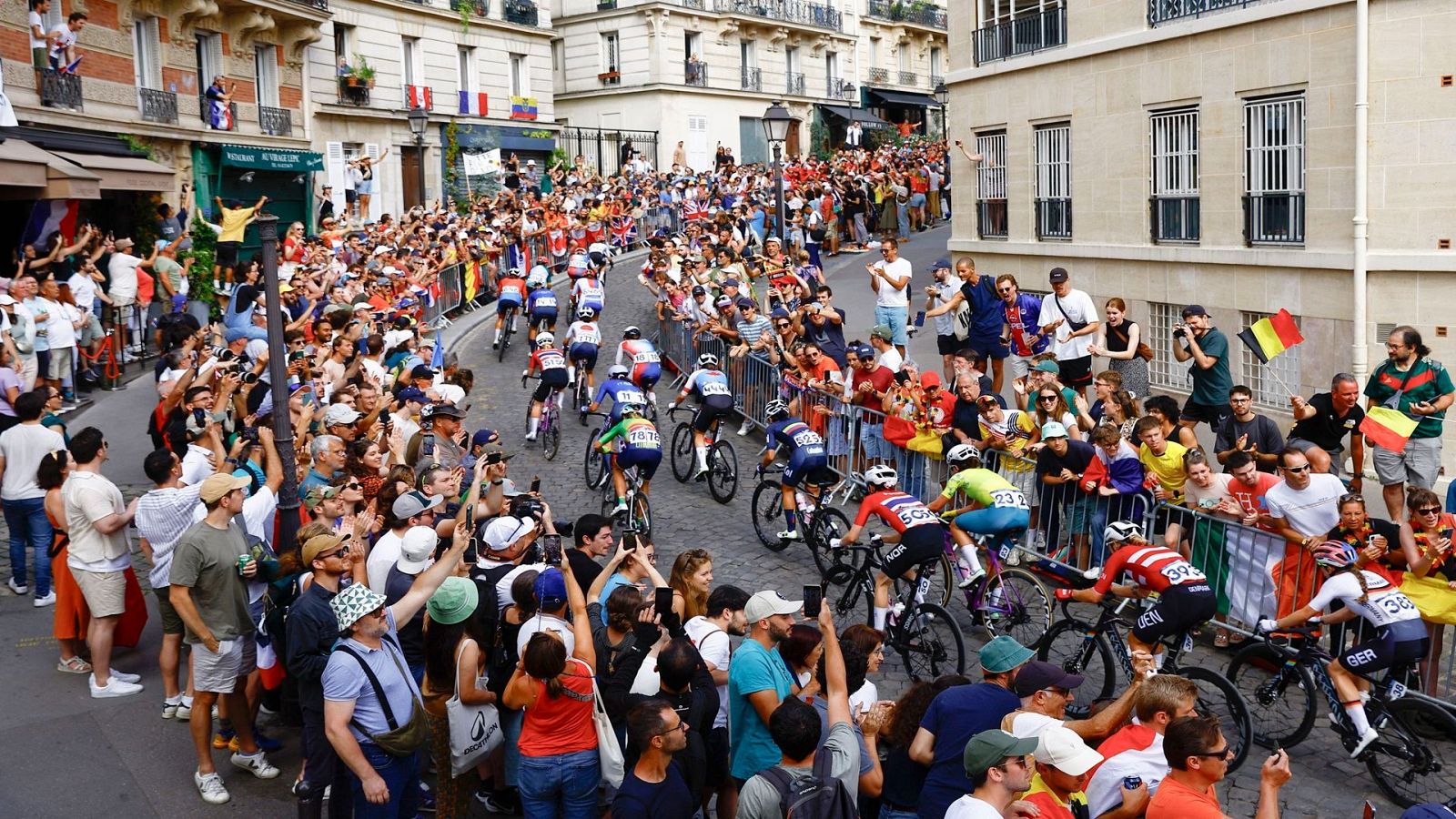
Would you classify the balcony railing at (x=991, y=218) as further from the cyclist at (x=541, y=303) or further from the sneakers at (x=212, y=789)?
the sneakers at (x=212, y=789)

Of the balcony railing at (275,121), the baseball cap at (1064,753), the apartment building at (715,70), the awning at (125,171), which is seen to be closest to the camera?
the baseball cap at (1064,753)

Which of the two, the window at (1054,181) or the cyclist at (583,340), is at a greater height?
the window at (1054,181)

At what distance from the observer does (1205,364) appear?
41.1 feet

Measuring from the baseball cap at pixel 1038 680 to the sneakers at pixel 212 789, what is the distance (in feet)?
14.8

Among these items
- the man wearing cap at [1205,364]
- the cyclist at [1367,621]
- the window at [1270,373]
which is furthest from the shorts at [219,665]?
the window at [1270,373]

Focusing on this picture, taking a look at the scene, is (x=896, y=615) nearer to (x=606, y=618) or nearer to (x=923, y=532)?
(x=923, y=532)

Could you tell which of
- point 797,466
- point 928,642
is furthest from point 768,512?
point 928,642

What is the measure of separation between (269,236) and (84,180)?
1086 cm

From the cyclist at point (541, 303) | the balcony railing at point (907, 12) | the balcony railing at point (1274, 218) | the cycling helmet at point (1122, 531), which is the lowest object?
the cycling helmet at point (1122, 531)

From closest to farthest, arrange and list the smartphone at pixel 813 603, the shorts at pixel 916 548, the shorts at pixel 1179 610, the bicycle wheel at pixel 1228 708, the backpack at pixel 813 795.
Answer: the backpack at pixel 813 795 < the smartphone at pixel 813 603 < the bicycle wheel at pixel 1228 708 < the shorts at pixel 1179 610 < the shorts at pixel 916 548

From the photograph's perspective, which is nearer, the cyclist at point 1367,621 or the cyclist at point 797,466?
the cyclist at point 1367,621

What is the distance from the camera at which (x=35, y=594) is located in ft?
35.7

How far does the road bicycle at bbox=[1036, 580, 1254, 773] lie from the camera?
8.05 metres

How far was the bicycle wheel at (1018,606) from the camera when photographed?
984 cm
